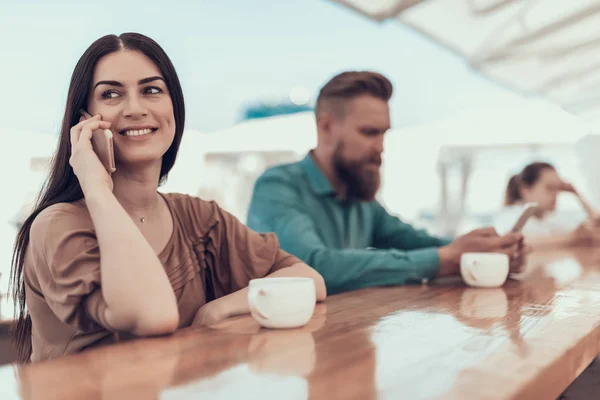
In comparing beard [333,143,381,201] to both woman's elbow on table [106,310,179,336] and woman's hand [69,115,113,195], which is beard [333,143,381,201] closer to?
woman's hand [69,115,113,195]

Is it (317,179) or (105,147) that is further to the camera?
(317,179)

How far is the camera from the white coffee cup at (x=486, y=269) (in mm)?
1298

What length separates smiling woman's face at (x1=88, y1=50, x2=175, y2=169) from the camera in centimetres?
101

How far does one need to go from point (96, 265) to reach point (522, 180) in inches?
117

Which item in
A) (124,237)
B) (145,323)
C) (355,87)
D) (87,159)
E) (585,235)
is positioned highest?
(355,87)

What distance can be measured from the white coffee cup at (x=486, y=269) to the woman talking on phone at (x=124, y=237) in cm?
40

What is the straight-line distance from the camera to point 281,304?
84 centimetres

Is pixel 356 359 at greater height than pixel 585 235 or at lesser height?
greater

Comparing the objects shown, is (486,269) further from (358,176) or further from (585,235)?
(585,235)

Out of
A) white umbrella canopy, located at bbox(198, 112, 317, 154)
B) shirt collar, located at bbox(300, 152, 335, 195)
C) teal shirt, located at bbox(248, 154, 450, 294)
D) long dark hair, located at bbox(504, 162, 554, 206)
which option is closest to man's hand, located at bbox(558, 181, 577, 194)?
long dark hair, located at bbox(504, 162, 554, 206)

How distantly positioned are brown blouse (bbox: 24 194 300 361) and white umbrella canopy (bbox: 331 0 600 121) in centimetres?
278

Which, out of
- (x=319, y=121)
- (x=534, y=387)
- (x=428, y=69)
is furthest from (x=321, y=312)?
(x=428, y=69)

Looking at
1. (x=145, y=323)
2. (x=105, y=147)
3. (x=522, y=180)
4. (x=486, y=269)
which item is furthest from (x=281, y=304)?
(x=522, y=180)

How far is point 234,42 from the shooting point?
6.72m
